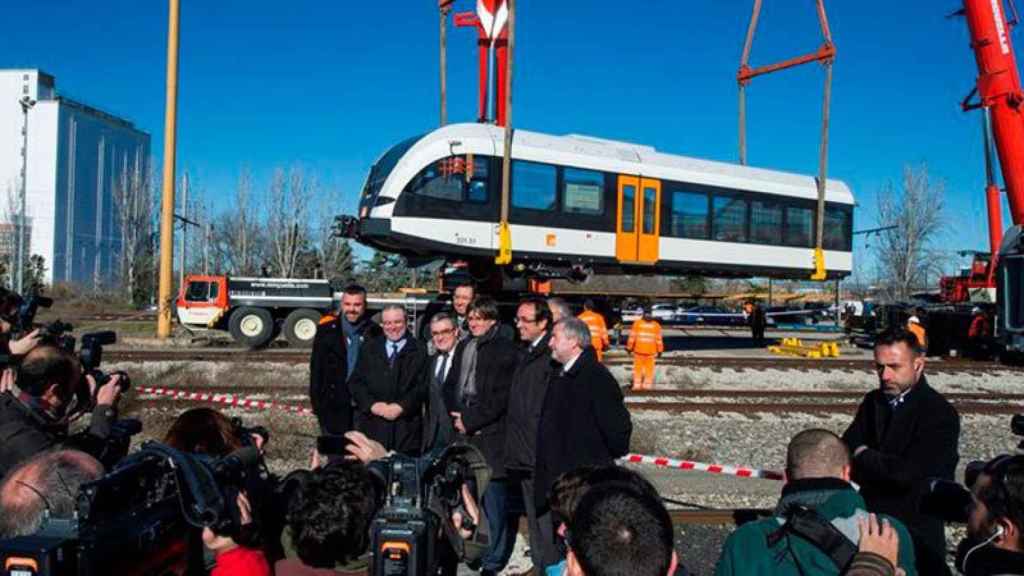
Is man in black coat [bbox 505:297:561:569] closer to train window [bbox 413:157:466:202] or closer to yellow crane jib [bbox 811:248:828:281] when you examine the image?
train window [bbox 413:157:466:202]

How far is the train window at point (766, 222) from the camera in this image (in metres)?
17.9

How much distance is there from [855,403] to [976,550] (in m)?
9.94

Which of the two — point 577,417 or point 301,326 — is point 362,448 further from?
point 301,326

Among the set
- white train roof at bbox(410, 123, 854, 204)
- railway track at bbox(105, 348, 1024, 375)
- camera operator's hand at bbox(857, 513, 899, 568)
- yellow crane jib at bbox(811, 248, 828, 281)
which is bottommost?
railway track at bbox(105, 348, 1024, 375)

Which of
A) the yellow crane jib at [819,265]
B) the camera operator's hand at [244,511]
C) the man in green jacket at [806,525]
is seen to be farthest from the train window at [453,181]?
the camera operator's hand at [244,511]

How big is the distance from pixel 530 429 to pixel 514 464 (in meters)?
0.30

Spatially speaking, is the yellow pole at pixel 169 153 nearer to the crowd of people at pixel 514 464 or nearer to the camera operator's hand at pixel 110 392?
the crowd of people at pixel 514 464

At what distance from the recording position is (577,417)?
4.35 meters

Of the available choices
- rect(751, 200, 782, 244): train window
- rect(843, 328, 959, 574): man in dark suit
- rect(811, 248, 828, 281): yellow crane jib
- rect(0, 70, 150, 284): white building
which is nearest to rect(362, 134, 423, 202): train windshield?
rect(751, 200, 782, 244): train window

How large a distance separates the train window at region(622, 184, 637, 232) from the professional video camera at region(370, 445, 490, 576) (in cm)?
1371

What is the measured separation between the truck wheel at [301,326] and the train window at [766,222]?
10648mm

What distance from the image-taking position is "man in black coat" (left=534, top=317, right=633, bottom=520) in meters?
4.32

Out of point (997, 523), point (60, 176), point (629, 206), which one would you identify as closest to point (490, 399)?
point (997, 523)

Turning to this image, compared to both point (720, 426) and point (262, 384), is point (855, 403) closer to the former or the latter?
point (720, 426)
